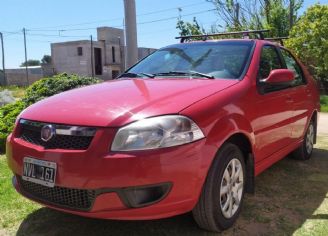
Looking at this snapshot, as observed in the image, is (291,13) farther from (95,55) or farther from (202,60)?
(95,55)

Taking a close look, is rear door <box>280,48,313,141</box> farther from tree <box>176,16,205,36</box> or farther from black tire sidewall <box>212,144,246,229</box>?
tree <box>176,16,205,36</box>

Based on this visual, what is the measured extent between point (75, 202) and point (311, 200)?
2464mm

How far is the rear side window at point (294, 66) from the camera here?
17.6ft

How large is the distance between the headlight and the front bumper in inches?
1.8

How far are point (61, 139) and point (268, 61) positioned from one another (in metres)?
2.53

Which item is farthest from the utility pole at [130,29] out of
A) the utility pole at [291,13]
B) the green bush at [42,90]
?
the utility pole at [291,13]

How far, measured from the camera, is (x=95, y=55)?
186ft

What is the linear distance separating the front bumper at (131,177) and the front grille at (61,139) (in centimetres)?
5

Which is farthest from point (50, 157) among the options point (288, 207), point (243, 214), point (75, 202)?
point (288, 207)

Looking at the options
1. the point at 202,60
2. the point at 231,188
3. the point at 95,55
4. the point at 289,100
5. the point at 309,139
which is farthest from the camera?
the point at 95,55

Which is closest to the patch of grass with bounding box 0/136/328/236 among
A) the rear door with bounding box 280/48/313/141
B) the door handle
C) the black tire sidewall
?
the black tire sidewall

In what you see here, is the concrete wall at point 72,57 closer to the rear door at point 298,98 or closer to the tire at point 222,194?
the rear door at point 298,98

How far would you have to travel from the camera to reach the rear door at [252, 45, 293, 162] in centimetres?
408

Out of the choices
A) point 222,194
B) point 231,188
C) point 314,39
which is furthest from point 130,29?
point 314,39
